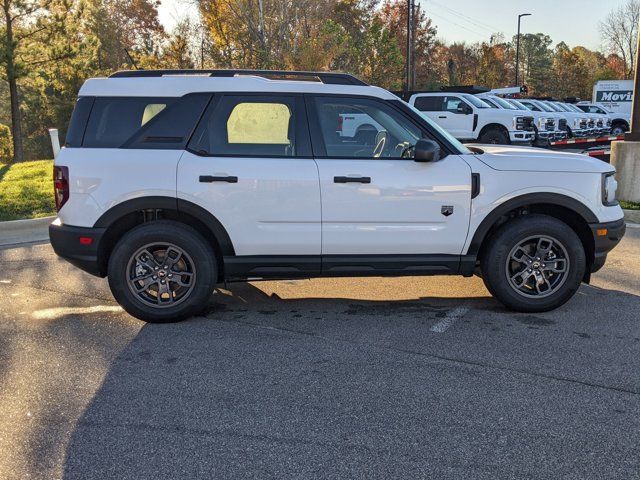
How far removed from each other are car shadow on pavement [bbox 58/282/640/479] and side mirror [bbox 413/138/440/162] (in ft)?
4.33

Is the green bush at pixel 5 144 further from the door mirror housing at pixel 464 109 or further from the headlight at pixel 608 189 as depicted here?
the headlight at pixel 608 189

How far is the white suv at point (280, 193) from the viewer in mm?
4633

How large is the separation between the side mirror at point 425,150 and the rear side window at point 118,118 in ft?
6.42

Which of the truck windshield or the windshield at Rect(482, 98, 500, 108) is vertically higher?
the truck windshield

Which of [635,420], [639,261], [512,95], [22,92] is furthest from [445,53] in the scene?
[635,420]

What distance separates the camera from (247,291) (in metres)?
5.86

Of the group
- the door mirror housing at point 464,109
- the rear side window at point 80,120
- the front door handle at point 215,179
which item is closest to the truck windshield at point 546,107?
the door mirror housing at point 464,109

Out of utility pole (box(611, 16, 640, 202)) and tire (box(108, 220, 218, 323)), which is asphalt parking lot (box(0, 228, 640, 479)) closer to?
tire (box(108, 220, 218, 323))

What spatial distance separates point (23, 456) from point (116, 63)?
50736 mm

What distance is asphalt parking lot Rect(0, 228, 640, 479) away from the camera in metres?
2.87

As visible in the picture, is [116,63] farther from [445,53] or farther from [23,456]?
[23,456]

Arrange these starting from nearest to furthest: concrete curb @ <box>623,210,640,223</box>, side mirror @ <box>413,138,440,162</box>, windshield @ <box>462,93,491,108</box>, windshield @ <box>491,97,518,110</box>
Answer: side mirror @ <box>413,138,440,162</box> → concrete curb @ <box>623,210,640,223</box> → windshield @ <box>462,93,491,108</box> → windshield @ <box>491,97,518,110</box>

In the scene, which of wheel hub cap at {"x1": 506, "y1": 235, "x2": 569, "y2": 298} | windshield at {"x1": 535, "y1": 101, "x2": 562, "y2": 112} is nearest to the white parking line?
wheel hub cap at {"x1": 506, "y1": 235, "x2": 569, "y2": 298}

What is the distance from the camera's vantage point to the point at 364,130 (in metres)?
4.83
